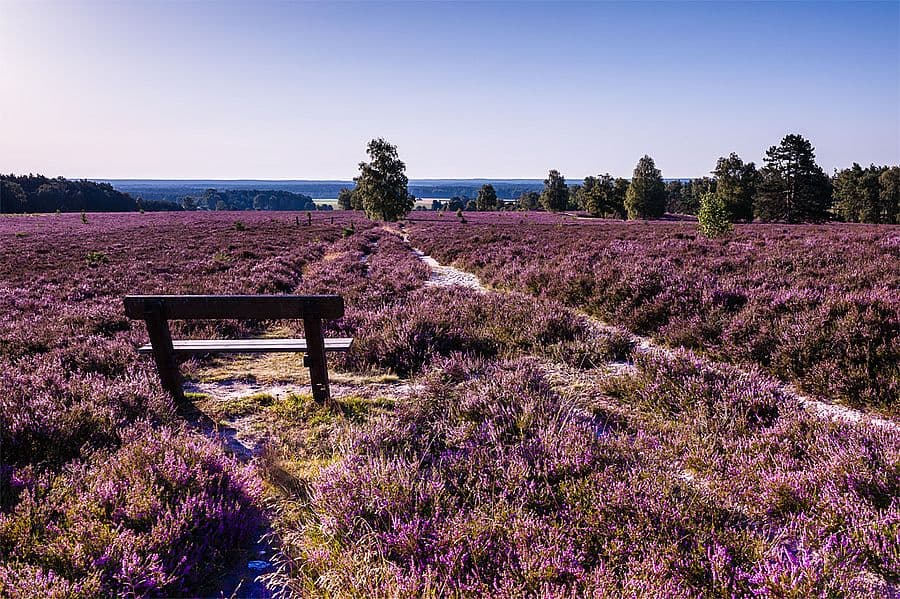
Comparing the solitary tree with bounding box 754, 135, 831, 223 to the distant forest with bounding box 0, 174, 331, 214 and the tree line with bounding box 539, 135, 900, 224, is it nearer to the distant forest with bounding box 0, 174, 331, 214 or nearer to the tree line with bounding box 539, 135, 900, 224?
the tree line with bounding box 539, 135, 900, 224

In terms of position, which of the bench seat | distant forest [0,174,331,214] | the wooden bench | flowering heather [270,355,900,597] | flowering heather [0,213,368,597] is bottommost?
flowering heather [270,355,900,597]

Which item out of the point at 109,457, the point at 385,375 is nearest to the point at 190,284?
the point at 385,375

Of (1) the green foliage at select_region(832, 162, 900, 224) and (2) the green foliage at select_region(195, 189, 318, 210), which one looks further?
(2) the green foliage at select_region(195, 189, 318, 210)

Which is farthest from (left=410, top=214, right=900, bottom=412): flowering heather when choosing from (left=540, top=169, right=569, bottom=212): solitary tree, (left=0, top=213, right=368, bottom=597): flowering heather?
(left=540, top=169, right=569, bottom=212): solitary tree

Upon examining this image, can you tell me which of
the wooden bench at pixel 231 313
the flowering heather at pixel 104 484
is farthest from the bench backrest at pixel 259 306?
the flowering heather at pixel 104 484

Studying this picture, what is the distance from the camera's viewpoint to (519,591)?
2047 mm

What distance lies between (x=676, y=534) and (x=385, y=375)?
12.8 feet

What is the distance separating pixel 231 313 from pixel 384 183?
2068 inches

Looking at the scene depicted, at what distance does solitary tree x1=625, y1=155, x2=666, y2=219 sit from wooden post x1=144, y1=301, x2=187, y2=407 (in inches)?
2675

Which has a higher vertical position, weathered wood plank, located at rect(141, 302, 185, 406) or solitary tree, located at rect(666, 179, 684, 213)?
solitary tree, located at rect(666, 179, 684, 213)

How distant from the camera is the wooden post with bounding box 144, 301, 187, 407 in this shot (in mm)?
4285

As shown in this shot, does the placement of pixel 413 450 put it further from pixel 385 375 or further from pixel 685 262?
pixel 685 262

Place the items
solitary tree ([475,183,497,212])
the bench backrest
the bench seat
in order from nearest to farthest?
the bench backrest, the bench seat, solitary tree ([475,183,497,212])

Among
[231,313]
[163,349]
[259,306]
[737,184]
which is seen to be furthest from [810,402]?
[737,184]
